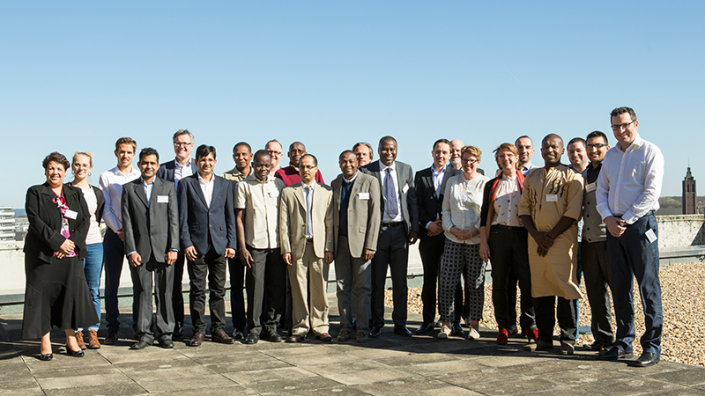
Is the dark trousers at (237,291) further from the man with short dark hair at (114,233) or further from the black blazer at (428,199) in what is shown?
the black blazer at (428,199)

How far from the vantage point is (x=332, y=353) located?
5.69 metres

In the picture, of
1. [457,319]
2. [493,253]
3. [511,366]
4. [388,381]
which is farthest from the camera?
[457,319]

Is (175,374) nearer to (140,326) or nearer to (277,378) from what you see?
(277,378)

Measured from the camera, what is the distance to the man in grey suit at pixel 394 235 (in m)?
6.57

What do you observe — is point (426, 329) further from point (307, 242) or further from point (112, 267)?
point (112, 267)

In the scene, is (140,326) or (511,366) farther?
(140,326)


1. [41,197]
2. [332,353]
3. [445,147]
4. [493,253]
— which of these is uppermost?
[445,147]

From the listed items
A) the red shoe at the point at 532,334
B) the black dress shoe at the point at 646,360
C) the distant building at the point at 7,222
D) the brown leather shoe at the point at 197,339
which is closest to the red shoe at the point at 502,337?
the red shoe at the point at 532,334

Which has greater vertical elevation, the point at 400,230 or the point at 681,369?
the point at 400,230

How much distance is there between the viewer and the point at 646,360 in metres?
4.98

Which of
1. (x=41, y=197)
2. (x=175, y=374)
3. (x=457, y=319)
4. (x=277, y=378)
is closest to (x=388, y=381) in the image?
(x=277, y=378)

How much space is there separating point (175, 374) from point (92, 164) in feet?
8.09

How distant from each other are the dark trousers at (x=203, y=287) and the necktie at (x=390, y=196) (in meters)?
1.68

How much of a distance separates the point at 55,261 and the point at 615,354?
465cm
